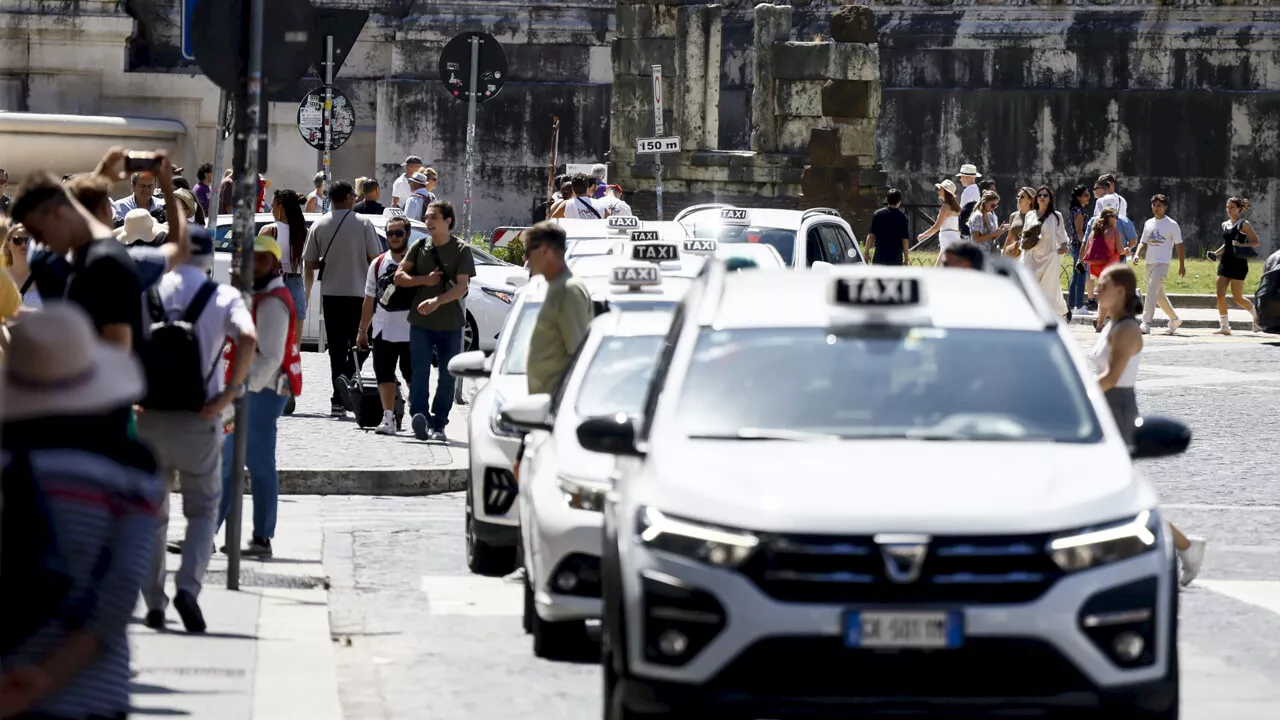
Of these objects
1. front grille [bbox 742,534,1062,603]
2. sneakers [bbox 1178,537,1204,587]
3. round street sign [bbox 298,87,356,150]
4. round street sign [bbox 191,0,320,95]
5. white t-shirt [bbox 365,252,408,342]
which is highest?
round street sign [bbox 191,0,320,95]

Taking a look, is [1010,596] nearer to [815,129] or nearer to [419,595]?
[419,595]

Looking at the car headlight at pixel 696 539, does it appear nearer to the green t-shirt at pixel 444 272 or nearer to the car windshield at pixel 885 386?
the car windshield at pixel 885 386

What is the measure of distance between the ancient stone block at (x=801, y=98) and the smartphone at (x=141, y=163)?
2642 cm

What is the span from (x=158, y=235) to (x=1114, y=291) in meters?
6.07

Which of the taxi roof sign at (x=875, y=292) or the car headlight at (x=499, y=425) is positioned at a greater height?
the taxi roof sign at (x=875, y=292)

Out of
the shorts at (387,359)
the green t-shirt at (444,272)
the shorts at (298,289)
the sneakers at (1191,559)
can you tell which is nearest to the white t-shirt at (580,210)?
the shorts at (298,289)

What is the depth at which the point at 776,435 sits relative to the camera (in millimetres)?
7672

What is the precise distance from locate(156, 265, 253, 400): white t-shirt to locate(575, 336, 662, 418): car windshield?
4.58 ft

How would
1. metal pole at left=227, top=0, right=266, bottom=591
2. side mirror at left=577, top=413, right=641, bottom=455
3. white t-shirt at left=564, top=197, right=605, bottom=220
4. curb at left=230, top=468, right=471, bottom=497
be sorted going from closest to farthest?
side mirror at left=577, top=413, right=641, bottom=455 → metal pole at left=227, top=0, right=266, bottom=591 → curb at left=230, top=468, right=471, bottom=497 → white t-shirt at left=564, top=197, right=605, bottom=220

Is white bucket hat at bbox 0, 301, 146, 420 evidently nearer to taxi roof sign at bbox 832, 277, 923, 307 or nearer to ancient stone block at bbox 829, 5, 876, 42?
taxi roof sign at bbox 832, 277, 923, 307

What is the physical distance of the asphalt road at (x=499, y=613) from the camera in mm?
8859

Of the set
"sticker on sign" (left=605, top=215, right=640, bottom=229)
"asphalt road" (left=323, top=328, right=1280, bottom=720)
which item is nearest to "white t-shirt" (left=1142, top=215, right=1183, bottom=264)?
"sticker on sign" (left=605, top=215, right=640, bottom=229)

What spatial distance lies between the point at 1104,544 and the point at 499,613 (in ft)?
14.1

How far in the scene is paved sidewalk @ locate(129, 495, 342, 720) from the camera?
8.26 meters
